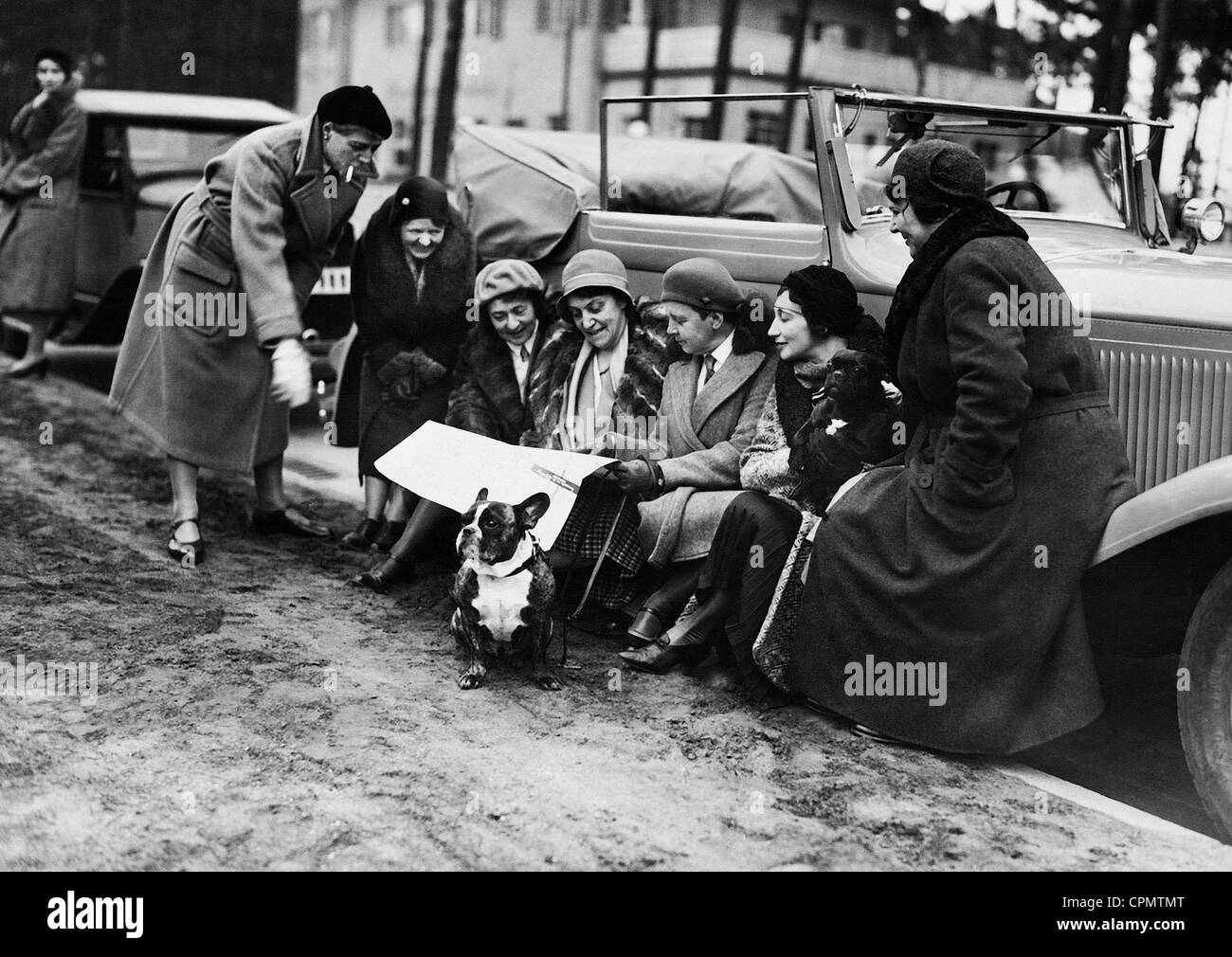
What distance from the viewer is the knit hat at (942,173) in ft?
11.8

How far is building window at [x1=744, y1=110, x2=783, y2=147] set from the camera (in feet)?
93.8

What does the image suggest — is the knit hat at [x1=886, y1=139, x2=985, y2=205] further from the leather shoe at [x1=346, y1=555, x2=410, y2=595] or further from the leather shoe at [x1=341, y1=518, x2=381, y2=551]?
the leather shoe at [x1=341, y1=518, x2=381, y2=551]

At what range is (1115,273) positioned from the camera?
161 inches

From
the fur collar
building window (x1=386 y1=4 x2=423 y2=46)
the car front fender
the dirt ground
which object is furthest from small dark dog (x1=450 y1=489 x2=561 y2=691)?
building window (x1=386 y1=4 x2=423 y2=46)

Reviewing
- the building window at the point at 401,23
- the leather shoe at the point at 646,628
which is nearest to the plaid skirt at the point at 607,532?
the leather shoe at the point at 646,628

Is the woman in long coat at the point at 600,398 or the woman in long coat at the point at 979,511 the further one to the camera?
the woman in long coat at the point at 600,398

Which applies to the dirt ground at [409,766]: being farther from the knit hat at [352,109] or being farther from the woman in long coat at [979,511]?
the knit hat at [352,109]

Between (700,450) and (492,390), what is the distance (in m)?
1.02

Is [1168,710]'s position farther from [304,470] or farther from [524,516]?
[304,470]

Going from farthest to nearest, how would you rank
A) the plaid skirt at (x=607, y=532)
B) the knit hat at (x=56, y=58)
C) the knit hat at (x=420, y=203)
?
the knit hat at (x=56, y=58) < the knit hat at (x=420, y=203) < the plaid skirt at (x=607, y=532)

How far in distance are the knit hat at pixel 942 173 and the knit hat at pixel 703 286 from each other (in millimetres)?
1002

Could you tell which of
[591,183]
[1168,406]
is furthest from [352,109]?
[1168,406]

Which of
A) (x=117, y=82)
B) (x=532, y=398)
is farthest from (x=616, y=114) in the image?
(x=532, y=398)

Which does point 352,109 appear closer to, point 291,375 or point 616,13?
point 291,375
